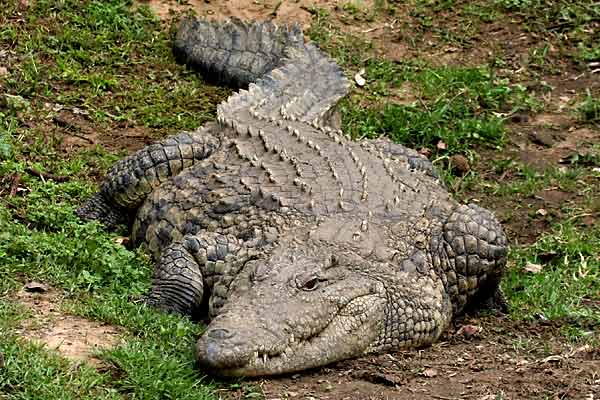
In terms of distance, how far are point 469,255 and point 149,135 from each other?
309cm

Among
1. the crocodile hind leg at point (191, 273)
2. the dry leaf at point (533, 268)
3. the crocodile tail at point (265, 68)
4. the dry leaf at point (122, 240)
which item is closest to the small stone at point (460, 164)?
the crocodile tail at point (265, 68)

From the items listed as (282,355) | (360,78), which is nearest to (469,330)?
(282,355)

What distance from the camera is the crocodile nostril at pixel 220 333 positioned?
5023 mm

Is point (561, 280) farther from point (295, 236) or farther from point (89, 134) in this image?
point (89, 134)

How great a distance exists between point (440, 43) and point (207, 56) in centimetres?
245

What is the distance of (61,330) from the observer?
523 cm

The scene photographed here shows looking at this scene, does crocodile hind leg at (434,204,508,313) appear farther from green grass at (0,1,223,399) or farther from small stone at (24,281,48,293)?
small stone at (24,281,48,293)

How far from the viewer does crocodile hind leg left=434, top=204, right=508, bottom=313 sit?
6305 millimetres

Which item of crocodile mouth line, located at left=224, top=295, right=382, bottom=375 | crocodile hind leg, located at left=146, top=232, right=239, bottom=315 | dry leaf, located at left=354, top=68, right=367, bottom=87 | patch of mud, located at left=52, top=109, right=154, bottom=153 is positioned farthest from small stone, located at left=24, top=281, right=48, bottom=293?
dry leaf, located at left=354, top=68, right=367, bottom=87

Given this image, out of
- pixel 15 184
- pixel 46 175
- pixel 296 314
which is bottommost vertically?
pixel 46 175

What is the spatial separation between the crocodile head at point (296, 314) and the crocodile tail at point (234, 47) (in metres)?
3.24

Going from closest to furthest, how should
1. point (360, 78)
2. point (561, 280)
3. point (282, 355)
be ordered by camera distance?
1. point (282, 355)
2. point (561, 280)
3. point (360, 78)

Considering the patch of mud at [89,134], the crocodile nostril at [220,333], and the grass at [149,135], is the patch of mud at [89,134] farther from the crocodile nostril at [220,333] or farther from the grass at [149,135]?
the crocodile nostril at [220,333]

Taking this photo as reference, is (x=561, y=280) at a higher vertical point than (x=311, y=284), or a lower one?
lower
